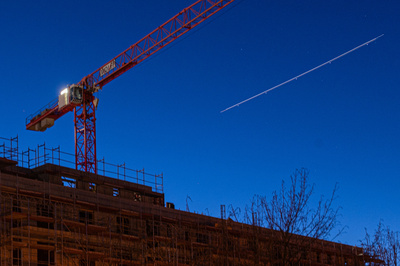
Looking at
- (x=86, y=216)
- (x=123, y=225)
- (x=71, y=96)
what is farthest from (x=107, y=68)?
(x=86, y=216)

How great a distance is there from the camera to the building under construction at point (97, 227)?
41188 millimetres

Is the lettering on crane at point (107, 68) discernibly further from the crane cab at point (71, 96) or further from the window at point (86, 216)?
the window at point (86, 216)

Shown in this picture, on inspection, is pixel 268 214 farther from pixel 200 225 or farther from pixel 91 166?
pixel 91 166

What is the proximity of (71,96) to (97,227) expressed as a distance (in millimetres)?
43356

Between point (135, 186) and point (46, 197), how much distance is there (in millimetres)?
13022

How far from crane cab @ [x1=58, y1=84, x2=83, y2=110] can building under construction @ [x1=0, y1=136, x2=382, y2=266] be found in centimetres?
3114

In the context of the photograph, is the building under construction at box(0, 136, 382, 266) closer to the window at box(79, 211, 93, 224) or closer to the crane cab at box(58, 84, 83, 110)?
the window at box(79, 211, 93, 224)

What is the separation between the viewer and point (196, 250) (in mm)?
52250

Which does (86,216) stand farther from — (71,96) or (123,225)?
(71,96)

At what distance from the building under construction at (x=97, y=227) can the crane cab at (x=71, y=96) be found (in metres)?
31.1

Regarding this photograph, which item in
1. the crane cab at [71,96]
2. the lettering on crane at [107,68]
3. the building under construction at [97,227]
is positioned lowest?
the building under construction at [97,227]

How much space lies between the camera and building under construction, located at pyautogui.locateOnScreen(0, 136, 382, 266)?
135 feet

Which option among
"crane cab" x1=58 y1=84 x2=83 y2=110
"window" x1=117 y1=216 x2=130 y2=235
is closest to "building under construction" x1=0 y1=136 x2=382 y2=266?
"window" x1=117 y1=216 x2=130 y2=235

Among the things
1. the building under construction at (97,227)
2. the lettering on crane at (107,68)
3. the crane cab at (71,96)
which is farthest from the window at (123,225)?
the lettering on crane at (107,68)
